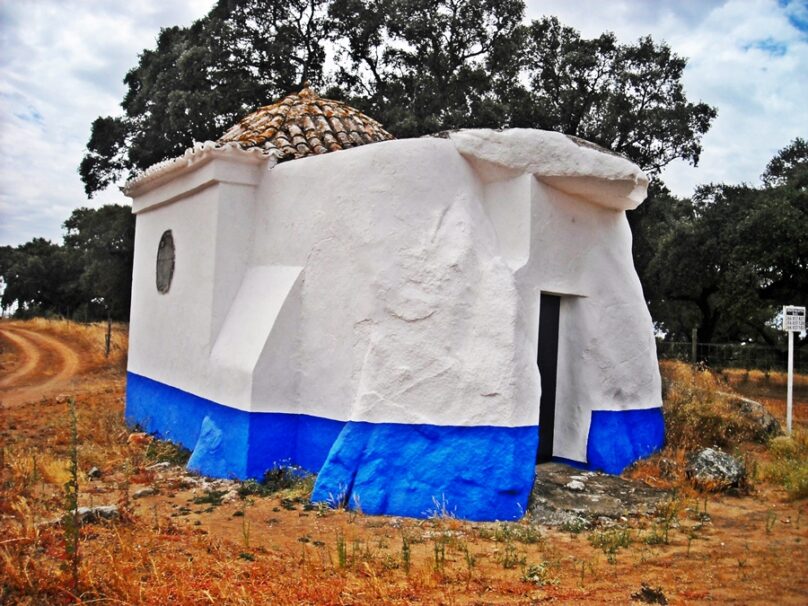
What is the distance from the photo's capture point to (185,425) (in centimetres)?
928

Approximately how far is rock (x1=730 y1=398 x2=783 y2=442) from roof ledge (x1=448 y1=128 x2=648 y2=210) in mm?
4589

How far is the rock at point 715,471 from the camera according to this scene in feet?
25.0

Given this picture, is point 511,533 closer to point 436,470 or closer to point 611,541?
point 611,541

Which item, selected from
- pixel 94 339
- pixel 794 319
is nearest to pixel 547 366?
pixel 794 319

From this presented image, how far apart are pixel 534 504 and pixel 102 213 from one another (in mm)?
23661

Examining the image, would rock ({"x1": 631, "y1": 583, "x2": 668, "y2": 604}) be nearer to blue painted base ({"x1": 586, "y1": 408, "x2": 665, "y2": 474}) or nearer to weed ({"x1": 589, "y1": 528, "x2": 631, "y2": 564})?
weed ({"x1": 589, "y1": 528, "x2": 631, "y2": 564})

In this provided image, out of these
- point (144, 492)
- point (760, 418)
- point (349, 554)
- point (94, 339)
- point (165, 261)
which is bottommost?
point (144, 492)

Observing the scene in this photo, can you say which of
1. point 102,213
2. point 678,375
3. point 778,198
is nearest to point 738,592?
point 678,375

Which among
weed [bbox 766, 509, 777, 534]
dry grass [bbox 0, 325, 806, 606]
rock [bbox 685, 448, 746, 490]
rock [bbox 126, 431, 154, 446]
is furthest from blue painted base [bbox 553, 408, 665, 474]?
rock [bbox 126, 431, 154, 446]

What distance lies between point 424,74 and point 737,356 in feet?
37.7

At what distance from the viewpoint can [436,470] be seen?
Answer: 6609 mm

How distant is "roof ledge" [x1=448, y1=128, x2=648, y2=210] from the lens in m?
7.45

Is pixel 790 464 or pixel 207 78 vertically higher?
pixel 207 78

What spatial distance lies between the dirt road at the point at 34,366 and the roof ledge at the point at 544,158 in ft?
39.0
